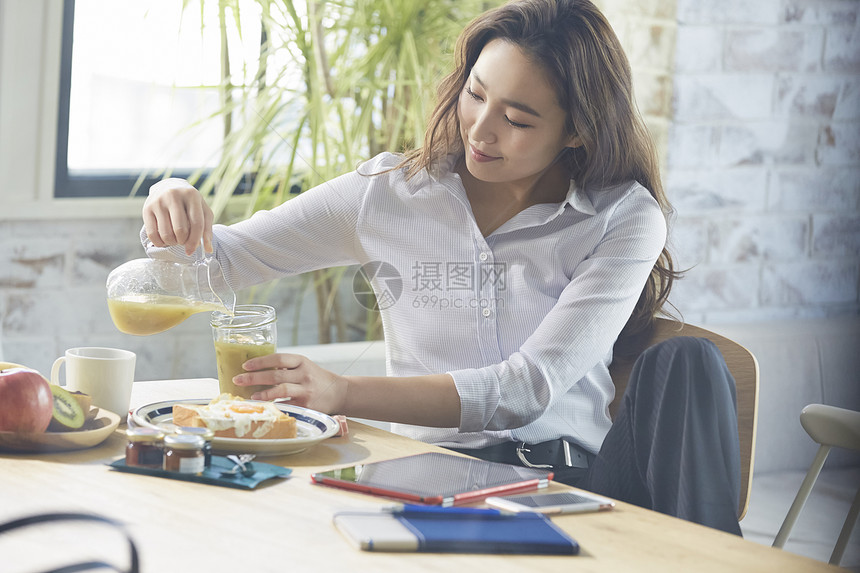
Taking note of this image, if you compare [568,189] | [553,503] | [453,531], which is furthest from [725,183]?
[453,531]

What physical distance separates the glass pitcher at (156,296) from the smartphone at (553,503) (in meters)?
0.37

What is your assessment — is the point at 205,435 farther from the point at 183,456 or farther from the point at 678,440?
the point at 678,440

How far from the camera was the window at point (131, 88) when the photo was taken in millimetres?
2037

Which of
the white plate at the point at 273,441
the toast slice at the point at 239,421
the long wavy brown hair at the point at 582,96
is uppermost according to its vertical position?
the long wavy brown hair at the point at 582,96

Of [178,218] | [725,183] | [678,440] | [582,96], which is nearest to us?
[678,440]

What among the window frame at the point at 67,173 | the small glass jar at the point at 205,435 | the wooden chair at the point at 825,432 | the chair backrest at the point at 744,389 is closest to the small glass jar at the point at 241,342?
the small glass jar at the point at 205,435

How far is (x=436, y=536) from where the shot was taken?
0.63 m

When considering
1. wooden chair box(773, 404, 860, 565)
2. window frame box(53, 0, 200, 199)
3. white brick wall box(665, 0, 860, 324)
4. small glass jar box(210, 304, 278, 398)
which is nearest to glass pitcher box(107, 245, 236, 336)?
small glass jar box(210, 304, 278, 398)

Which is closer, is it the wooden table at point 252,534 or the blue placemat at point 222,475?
the wooden table at point 252,534

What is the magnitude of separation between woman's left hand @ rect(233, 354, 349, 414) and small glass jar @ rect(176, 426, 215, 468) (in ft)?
0.40

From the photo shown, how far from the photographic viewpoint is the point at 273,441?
0.82 m

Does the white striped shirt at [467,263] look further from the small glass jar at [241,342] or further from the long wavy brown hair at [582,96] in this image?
the small glass jar at [241,342]

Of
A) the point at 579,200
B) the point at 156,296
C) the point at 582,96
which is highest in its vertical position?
the point at 582,96

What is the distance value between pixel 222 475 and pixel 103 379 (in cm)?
23
